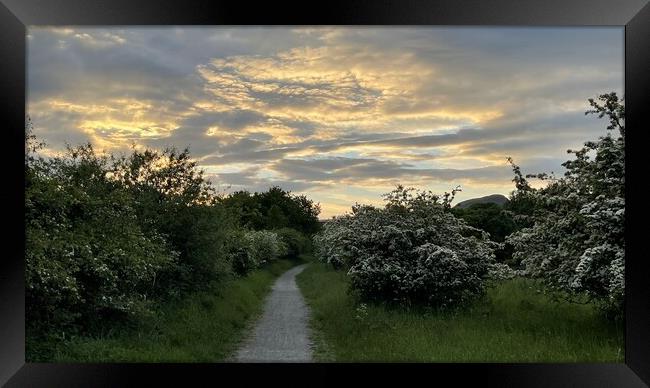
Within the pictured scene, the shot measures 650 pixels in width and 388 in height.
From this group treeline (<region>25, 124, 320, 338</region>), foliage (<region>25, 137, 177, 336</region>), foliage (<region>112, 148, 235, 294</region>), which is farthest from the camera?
foliage (<region>112, 148, 235, 294</region>)

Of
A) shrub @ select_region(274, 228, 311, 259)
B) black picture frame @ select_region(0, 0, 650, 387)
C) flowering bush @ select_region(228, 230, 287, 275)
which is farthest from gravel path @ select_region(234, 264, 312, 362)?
shrub @ select_region(274, 228, 311, 259)

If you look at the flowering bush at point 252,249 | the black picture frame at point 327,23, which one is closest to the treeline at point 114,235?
the flowering bush at point 252,249

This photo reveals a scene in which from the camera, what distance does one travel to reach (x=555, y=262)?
23.8 ft

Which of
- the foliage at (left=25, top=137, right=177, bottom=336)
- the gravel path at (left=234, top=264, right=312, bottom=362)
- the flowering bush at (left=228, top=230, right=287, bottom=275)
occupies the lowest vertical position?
the gravel path at (left=234, top=264, right=312, bottom=362)

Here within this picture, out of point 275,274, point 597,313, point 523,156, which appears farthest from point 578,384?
point 275,274

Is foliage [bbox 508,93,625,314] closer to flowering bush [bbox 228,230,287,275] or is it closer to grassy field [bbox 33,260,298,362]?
grassy field [bbox 33,260,298,362]

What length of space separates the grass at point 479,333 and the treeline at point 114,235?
2.57 m

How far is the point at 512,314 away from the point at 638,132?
13.4 feet

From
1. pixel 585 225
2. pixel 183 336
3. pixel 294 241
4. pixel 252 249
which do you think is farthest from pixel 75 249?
pixel 294 241

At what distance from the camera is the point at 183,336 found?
754 cm

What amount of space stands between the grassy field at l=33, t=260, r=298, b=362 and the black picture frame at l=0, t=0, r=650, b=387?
1351 mm

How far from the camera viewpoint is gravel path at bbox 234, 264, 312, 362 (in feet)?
23.0

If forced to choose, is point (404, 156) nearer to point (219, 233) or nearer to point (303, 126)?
point (303, 126)

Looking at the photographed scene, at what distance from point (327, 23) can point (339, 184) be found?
5.18 metres
